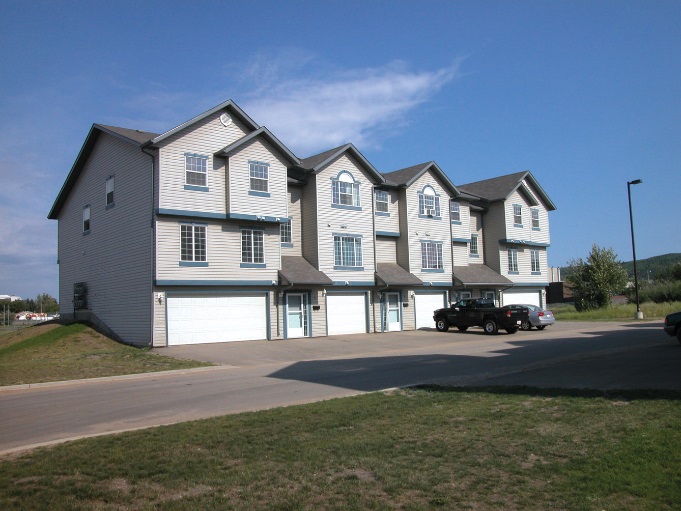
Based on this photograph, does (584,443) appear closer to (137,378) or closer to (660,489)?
(660,489)

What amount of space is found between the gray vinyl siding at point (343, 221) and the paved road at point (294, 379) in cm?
812

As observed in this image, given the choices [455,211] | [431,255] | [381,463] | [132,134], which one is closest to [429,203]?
[455,211]

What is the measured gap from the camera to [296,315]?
31141 millimetres

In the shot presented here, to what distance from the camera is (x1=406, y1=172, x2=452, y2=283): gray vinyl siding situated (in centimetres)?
3769

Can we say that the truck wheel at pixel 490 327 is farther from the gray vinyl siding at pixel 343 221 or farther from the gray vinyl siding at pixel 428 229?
the gray vinyl siding at pixel 343 221

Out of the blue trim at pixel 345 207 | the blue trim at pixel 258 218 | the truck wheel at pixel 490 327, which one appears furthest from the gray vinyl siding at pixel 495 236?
the blue trim at pixel 258 218

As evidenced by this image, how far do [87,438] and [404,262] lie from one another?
29.9m

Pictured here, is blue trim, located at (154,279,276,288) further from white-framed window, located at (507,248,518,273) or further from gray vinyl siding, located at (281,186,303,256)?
white-framed window, located at (507,248,518,273)

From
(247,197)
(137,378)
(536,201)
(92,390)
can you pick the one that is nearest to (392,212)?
(247,197)

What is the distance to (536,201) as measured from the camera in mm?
47500

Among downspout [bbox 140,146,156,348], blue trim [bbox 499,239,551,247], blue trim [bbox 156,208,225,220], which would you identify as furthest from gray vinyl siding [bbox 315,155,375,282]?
blue trim [bbox 499,239,551,247]

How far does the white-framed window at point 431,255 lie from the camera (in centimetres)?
3830

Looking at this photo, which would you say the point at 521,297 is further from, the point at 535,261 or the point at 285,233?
the point at 285,233

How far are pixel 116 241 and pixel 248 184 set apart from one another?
7.12m
